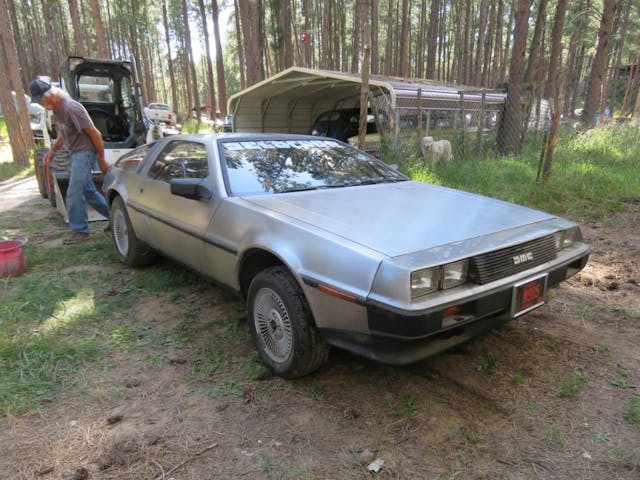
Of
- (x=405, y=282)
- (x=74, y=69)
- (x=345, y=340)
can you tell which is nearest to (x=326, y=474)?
(x=345, y=340)

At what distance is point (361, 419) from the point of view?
2316 millimetres

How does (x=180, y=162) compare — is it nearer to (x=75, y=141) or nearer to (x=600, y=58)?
(x=75, y=141)

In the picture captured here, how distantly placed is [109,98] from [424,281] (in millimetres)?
9534

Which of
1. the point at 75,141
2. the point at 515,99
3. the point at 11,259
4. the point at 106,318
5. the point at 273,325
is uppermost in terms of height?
the point at 515,99

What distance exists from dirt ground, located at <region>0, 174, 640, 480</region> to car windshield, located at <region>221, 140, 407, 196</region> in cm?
117

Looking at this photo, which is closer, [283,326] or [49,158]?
[283,326]

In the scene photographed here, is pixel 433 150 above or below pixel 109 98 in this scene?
below

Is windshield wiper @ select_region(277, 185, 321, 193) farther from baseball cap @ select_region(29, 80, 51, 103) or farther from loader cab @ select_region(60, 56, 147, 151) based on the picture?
loader cab @ select_region(60, 56, 147, 151)

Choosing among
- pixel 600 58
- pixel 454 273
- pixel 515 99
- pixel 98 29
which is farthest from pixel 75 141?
pixel 600 58

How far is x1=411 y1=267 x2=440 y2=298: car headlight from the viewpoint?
79.8 inches

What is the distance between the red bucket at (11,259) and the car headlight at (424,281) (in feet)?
13.4

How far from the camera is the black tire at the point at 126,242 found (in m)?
4.40

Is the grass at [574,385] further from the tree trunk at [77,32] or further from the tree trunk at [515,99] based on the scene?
the tree trunk at [77,32]

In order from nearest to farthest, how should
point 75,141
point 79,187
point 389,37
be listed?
point 75,141, point 79,187, point 389,37
